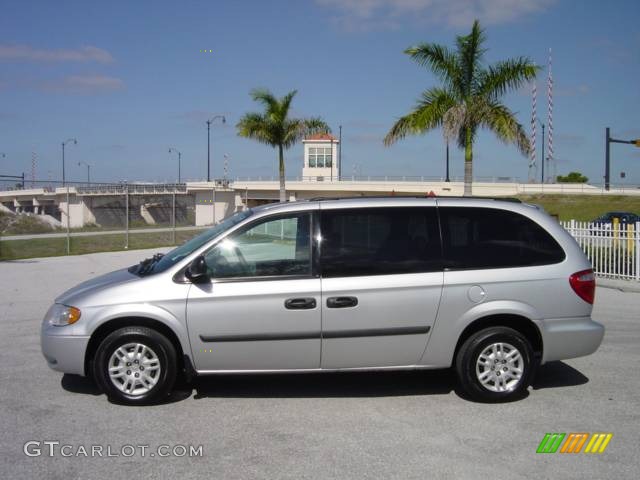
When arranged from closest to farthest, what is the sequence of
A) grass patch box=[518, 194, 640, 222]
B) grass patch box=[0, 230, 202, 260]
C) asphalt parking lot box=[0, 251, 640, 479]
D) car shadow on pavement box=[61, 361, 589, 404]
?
asphalt parking lot box=[0, 251, 640, 479] < car shadow on pavement box=[61, 361, 589, 404] < grass patch box=[0, 230, 202, 260] < grass patch box=[518, 194, 640, 222]

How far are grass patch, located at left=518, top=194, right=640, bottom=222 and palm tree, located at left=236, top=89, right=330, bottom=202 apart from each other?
25786 mm

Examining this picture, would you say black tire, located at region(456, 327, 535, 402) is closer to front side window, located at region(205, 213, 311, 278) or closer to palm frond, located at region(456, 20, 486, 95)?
front side window, located at region(205, 213, 311, 278)

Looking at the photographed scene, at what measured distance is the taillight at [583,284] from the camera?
5777 mm

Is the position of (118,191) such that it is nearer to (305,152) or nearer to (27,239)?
(305,152)

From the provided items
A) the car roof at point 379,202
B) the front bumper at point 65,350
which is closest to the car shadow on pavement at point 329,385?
the front bumper at point 65,350

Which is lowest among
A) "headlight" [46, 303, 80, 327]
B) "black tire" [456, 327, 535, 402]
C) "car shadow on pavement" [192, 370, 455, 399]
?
"car shadow on pavement" [192, 370, 455, 399]

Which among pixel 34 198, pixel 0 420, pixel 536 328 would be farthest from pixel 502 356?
pixel 34 198

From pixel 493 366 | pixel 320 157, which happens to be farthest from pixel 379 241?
pixel 320 157

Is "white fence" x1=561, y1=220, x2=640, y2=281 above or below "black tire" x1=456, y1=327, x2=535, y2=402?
above

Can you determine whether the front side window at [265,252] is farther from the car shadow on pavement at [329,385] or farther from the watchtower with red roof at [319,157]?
the watchtower with red roof at [319,157]

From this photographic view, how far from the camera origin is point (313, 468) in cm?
429

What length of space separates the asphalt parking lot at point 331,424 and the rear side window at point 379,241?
1.22m

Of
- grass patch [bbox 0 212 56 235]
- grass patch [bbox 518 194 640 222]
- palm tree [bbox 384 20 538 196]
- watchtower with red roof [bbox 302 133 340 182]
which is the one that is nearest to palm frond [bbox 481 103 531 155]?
palm tree [bbox 384 20 538 196]

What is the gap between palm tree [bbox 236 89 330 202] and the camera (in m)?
26.8
